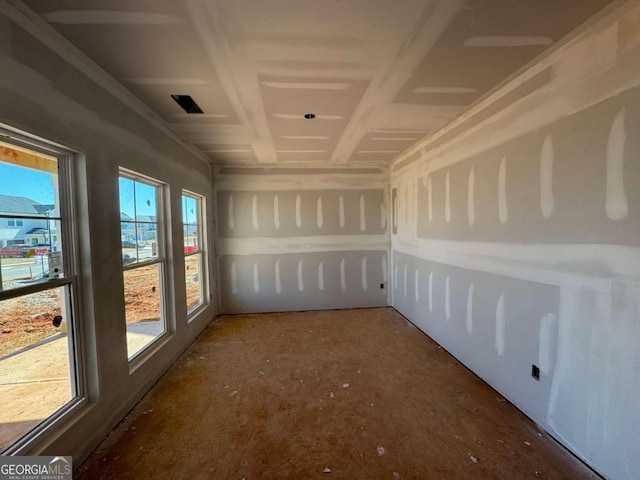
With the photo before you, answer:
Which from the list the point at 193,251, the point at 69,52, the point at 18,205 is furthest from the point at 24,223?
the point at 193,251

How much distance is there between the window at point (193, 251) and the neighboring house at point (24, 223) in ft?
5.97

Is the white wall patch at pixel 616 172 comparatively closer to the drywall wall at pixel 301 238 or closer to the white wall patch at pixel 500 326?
the white wall patch at pixel 500 326

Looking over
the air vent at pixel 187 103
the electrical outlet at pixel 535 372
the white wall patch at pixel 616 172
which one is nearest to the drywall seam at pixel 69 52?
the air vent at pixel 187 103

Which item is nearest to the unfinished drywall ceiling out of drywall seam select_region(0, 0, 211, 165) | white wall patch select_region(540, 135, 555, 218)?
drywall seam select_region(0, 0, 211, 165)

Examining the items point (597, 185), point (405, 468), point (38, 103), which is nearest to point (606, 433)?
point (405, 468)

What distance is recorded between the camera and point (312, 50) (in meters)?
1.76

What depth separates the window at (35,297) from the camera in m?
1.48

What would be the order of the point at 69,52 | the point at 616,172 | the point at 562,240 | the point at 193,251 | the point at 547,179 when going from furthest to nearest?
the point at 193,251 → the point at 547,179 → the point at 562,240 → the point at 69,52 → the point at 616,172

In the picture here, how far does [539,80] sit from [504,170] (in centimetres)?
67

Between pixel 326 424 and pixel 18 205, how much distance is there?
244cm

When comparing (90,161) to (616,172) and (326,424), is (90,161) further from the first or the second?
(616,172)

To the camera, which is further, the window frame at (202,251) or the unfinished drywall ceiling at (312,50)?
the window frame at (202,251)

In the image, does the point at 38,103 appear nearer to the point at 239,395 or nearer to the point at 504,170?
the point at 239,395

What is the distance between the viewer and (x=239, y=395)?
255 centimetres
